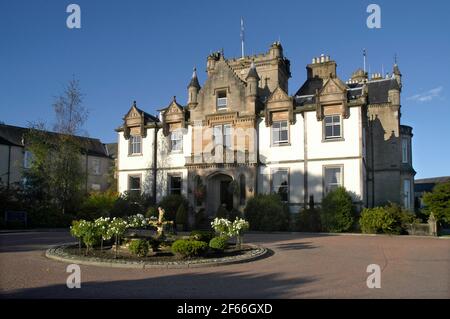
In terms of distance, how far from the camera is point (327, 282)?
1033 centimetres

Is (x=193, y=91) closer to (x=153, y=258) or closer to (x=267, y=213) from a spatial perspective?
(x=267, y=213)

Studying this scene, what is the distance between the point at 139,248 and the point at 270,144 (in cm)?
1924

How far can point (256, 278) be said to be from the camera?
36.2ft

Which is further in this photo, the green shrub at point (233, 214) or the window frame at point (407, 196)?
the window frame at point (407, 196)

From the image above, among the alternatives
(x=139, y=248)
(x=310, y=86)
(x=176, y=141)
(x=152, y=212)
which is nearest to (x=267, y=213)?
(x=152, y=212)

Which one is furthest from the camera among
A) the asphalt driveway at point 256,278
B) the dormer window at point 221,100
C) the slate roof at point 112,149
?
the slate roof at point 112,149

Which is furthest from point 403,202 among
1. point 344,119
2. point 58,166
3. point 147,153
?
point 58,166

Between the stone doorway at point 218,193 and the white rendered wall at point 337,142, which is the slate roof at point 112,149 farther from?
the white rendered wall at point 337,142

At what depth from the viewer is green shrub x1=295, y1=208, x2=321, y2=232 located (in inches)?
1115

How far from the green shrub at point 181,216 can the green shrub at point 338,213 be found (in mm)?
10633

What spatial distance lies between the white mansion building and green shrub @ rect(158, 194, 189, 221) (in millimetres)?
969

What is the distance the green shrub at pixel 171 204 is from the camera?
32.2m

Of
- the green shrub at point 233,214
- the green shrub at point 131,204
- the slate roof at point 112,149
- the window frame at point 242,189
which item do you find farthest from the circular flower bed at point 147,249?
the slate roof at point 112,149
